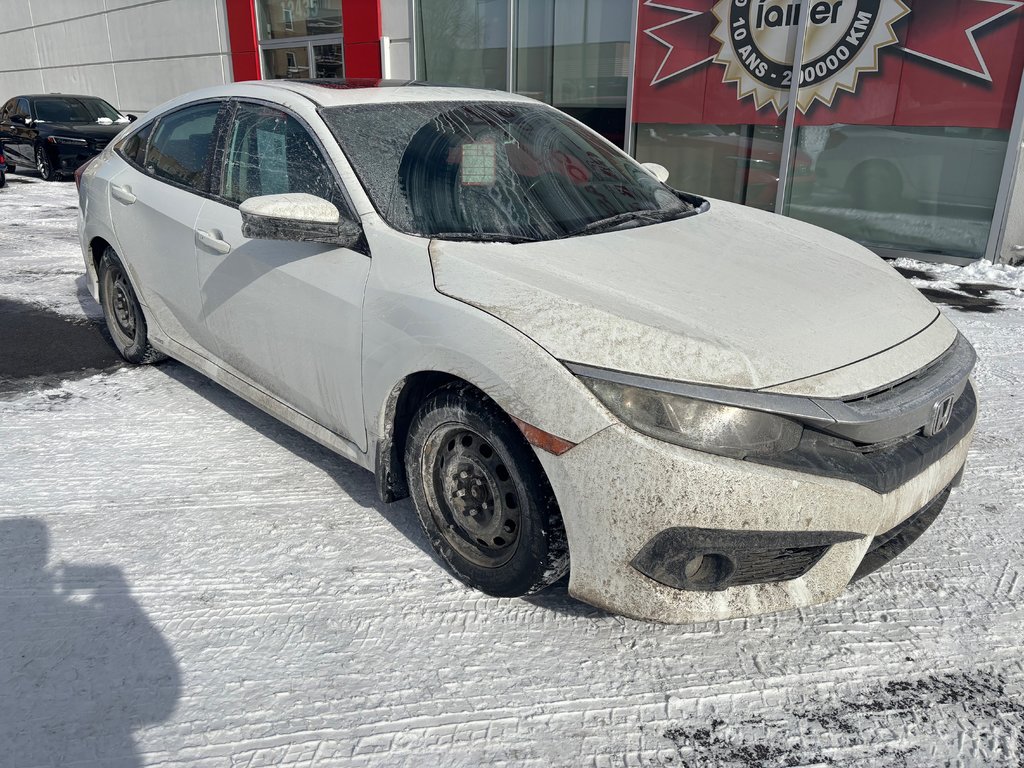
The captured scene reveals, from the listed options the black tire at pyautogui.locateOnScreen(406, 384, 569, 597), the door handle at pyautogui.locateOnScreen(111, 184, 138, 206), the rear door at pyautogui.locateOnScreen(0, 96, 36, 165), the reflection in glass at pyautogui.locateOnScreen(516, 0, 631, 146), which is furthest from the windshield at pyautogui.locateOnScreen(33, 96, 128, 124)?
the black tire at pyautogui.locateOnScreen(406, 384, 569, 597)

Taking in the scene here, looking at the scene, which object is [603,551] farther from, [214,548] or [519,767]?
[214,548]

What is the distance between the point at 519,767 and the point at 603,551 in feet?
2.00

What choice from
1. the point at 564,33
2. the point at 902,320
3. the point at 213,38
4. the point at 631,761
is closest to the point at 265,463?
the point at 631,761

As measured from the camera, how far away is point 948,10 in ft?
25.2

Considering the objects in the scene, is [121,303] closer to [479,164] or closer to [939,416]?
[479,164]

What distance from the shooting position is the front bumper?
6.97 ft

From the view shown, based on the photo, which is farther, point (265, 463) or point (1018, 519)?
point (265, 463)

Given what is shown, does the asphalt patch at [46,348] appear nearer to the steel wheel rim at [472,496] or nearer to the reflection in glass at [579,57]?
the steel wheel rim at [472,496]

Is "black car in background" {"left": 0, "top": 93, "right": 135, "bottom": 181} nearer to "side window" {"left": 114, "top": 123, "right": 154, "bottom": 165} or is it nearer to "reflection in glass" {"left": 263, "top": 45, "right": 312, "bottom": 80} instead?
"reflection in glass" {"left": 263, "top": 45, "right": 312, "bottom": 80}

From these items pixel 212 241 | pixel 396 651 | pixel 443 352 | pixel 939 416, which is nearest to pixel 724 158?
pixel 212 241

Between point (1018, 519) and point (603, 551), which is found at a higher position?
point (603, 551)

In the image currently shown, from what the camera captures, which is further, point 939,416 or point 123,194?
point 123,194

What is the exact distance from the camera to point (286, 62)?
47.9 feet

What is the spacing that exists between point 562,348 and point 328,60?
13.2m
